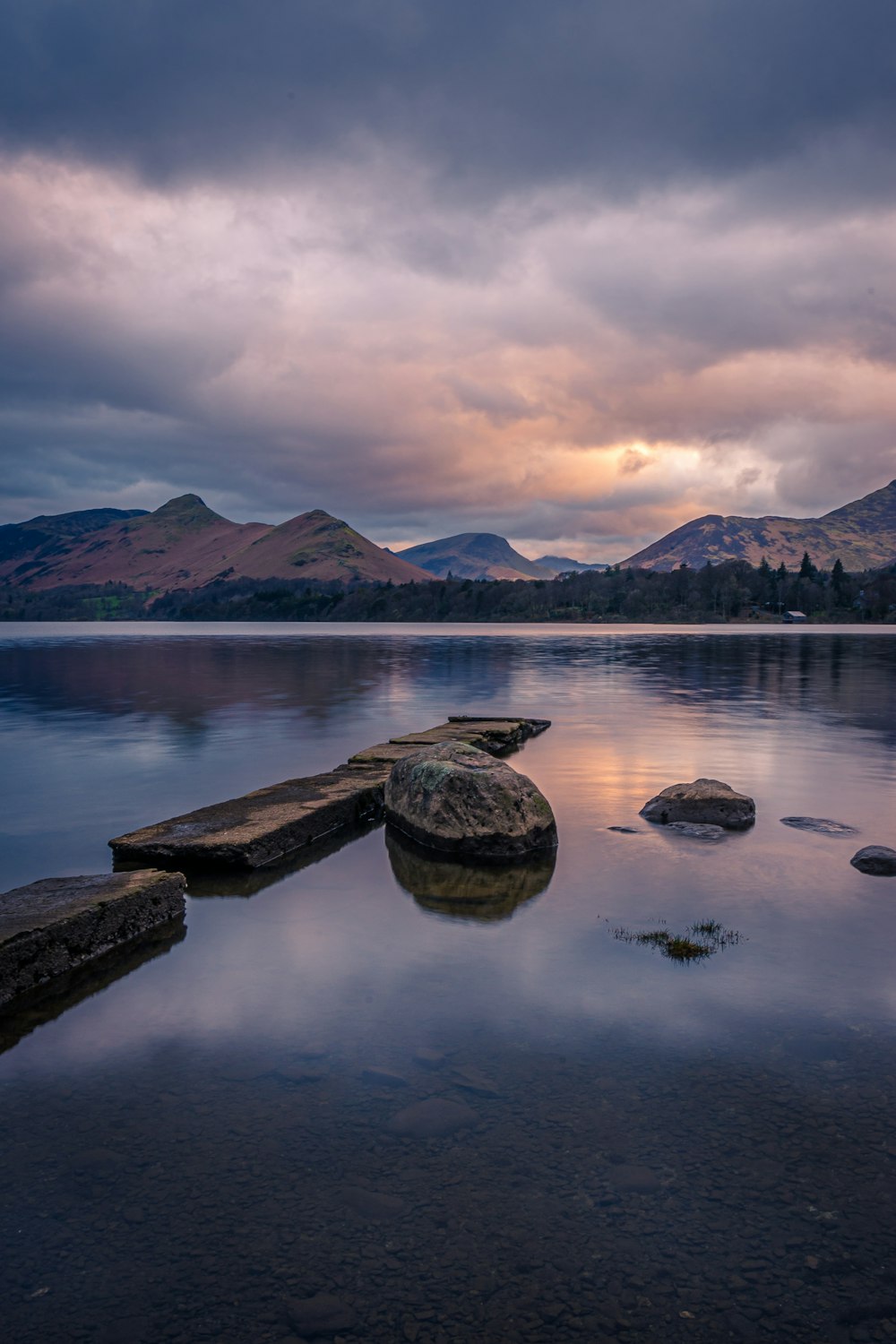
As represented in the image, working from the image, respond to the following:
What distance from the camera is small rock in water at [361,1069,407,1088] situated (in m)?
6.16

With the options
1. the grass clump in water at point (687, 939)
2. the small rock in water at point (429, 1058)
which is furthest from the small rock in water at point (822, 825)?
the small rock in water at point (429, 1058)

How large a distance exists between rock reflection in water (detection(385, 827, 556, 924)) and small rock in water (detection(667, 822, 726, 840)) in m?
2.54

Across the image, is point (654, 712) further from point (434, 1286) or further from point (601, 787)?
point (434, 1286)

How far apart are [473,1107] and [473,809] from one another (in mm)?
7061

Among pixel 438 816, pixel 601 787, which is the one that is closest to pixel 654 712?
pixel 601 787

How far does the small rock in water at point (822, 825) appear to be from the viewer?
14062 mm

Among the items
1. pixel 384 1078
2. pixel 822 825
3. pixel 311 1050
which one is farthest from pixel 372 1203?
pixel 822 825

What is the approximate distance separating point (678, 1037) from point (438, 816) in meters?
6.51

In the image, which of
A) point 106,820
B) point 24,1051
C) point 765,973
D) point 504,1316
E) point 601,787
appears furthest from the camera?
point 601,787

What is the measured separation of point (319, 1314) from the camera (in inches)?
162

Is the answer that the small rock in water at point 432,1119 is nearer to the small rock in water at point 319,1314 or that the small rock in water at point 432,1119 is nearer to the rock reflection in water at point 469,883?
the small rock in water at point 319,1314

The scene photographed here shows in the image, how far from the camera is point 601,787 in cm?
1833

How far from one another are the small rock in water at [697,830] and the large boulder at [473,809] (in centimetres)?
224

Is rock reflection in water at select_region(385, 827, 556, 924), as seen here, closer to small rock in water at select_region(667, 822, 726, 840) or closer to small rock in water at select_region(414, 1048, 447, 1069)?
small rock in water at select_region(667, 822, 726, 840)
